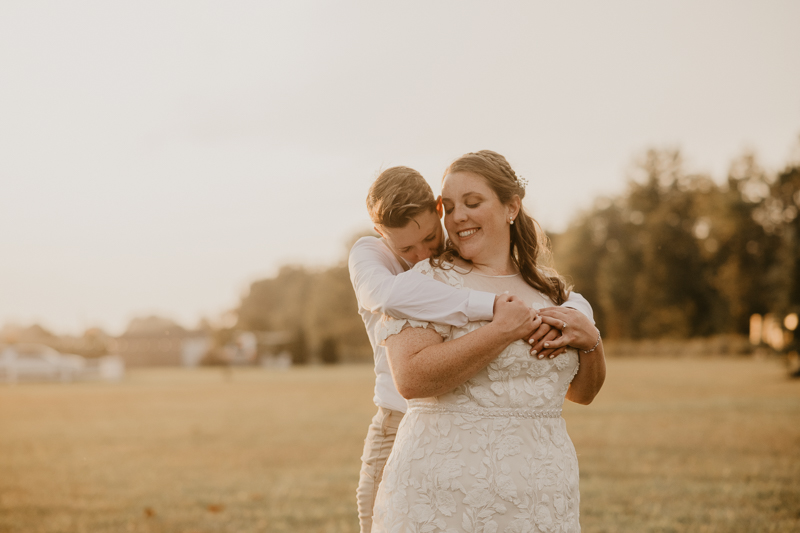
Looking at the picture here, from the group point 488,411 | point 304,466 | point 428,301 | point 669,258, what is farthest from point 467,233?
point 669,258

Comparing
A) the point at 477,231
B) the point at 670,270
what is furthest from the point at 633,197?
the point at 477,231

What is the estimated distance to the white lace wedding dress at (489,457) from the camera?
2.31 metres

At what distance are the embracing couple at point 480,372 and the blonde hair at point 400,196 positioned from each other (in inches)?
1.7

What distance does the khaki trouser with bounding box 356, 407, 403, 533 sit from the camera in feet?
9.82

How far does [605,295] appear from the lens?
201 feet

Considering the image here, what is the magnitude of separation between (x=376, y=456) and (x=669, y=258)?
58.9 metres

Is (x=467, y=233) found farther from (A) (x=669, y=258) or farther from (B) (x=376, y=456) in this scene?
(A) (x=669, y=258)

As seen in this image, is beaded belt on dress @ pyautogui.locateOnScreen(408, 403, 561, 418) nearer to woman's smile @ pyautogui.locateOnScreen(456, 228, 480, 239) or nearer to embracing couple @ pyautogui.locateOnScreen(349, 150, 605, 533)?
embracing couple @ pyautogui.locateOnScreen(349, 150, 605, 533)

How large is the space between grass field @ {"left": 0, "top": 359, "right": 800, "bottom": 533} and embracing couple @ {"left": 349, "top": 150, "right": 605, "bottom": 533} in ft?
13.3

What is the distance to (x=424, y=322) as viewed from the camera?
7.63 ft

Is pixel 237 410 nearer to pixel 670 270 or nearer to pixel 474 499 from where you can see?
pixel 474 499

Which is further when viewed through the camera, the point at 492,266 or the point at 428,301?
the point at 492,266

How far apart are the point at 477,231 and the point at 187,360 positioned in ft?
261

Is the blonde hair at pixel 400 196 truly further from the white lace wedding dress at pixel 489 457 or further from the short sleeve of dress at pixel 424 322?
the white lace wedding dress at pixel 489 457
